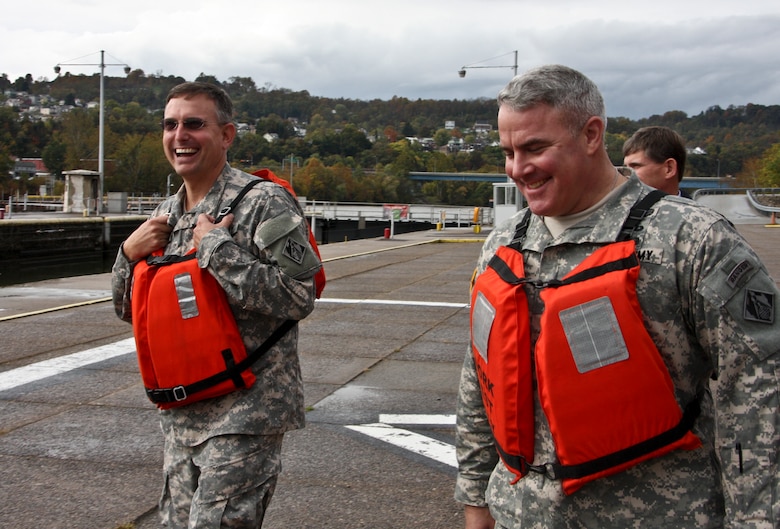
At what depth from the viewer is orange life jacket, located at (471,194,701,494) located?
2.10m

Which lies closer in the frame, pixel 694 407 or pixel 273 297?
pixel 694 407

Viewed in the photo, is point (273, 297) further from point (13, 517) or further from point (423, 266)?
point (423, 266)

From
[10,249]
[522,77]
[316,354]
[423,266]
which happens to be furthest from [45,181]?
[522,77]

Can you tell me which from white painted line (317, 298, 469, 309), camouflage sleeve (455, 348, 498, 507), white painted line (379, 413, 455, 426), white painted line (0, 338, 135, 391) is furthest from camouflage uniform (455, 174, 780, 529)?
white painted line (317, 298, 469, 309)

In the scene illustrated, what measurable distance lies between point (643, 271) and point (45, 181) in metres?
103

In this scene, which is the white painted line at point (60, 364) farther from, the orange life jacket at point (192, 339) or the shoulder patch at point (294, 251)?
the shoulder patch at point (294, 251)

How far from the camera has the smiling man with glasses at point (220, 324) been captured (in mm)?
3043

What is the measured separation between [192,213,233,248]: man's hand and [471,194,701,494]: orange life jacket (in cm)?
130

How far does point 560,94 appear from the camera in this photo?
88.3 inches

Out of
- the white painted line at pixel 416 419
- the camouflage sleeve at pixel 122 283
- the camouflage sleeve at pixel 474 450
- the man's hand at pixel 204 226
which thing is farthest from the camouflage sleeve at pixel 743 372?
the white painted line at pixel 416 419

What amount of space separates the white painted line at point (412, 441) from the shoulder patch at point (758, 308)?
140 inches

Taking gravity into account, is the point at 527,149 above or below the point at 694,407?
above

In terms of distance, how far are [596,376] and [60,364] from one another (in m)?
7.16

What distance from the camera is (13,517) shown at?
4527 millimetres
